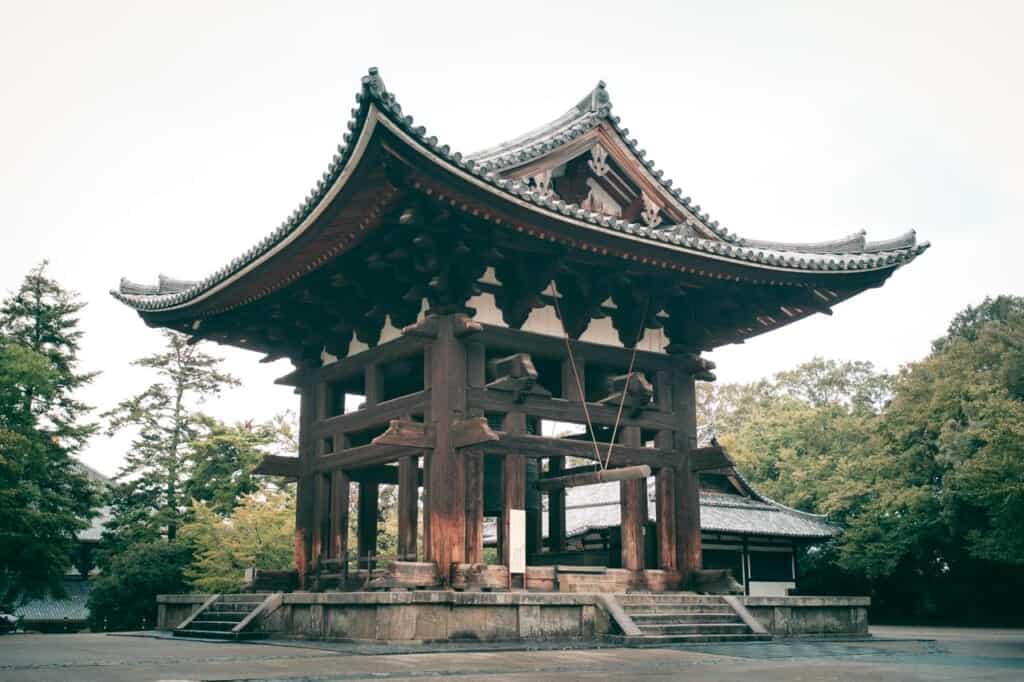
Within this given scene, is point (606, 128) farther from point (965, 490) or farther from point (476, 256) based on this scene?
point (965, 490)

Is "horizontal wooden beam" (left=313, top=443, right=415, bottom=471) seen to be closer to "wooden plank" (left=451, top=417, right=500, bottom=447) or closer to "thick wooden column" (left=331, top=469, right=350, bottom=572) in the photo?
"thick wooden column" (left=331, top=469, right=350, bottom=572)

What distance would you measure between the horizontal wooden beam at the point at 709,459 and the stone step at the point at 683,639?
10.4 ft

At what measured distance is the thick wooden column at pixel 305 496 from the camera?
743 inches

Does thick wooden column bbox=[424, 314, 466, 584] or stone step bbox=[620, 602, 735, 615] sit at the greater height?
thick wooden column bbox=[424, 314, 466, 584]

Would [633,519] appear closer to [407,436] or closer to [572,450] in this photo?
[572,450]

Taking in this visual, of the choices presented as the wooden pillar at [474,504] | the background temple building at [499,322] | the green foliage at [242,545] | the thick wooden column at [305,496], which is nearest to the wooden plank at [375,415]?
the background temple building at [499,322]

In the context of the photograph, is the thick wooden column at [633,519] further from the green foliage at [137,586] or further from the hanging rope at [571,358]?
the green foliage at [137,586]

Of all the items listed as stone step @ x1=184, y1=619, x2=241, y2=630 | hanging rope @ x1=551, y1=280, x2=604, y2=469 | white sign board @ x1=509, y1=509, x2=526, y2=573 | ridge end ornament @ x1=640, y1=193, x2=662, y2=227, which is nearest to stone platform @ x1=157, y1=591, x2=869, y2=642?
stone step @ x1=184, y1=619, x2=241, y2=630

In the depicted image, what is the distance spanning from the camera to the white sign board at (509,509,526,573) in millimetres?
15391

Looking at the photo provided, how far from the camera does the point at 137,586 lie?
107 ft

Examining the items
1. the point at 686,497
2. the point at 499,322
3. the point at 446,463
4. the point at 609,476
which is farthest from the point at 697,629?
the point at 499,322

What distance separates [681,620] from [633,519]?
222 centimetres

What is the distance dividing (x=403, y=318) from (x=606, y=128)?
196 inches

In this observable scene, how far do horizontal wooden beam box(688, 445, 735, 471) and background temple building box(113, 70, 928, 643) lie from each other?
0.04 metres
